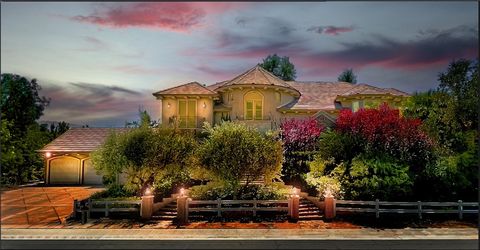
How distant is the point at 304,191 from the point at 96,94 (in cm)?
1392

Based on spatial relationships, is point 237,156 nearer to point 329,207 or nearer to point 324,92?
point 329,207

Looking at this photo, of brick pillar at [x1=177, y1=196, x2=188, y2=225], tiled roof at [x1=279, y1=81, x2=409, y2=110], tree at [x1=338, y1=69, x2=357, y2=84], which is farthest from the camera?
tree at [x1=338, y1=69, x2=357, y2=84]

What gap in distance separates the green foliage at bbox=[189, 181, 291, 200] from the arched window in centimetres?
882

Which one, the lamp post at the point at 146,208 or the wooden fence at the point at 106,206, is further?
the wooden fence at the point at 106,206

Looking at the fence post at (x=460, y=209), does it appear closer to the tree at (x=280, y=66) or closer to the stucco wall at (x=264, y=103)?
the stucco wall at (x=264, y=103)

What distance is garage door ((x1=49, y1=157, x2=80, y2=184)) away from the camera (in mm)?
28750

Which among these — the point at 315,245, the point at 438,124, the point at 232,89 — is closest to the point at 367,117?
the point at 438,124

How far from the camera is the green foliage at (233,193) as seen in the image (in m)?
17.9

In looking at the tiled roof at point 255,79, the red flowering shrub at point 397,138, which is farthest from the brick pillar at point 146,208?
the tiled roof at point 255,79

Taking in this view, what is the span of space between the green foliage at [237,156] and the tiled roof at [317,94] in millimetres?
10054

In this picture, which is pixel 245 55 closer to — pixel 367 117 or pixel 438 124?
pixel 367 117

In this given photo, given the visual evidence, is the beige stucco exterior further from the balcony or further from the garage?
the garage

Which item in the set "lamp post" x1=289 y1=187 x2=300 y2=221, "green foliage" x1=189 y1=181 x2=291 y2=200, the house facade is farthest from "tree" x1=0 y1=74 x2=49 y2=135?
"lamp post" x1=289 y1=187 x2=300 y2=221

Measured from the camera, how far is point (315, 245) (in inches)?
481
